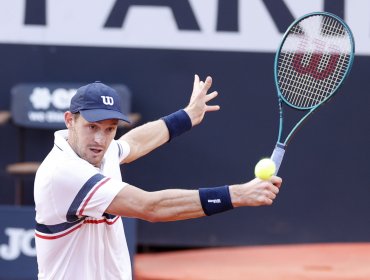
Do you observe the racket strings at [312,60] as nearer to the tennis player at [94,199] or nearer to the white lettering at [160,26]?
the tennis player at [94,199]

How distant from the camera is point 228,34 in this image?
7254mm

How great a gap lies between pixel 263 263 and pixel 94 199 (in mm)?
3294

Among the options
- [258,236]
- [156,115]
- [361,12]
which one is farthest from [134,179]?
[361,12]

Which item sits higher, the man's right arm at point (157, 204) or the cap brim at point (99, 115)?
the cap brim at point (99, 115)

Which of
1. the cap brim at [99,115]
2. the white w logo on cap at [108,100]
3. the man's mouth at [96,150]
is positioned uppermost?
the white w logo on cap at [108,100]

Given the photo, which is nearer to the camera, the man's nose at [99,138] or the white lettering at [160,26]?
the man's nose at [99,138]

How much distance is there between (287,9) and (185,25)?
734 millimetres

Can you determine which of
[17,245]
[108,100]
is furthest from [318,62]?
[17,245]

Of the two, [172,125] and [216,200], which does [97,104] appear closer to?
[216,200]

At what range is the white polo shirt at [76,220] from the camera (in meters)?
3.96

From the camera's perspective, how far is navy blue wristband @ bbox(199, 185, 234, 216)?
12.6 feet

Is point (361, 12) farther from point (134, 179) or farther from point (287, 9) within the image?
point (134, 179)

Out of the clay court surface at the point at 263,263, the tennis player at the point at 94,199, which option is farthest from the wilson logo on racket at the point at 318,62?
the clay court surface at the point at 263,263

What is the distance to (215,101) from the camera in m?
7.26
